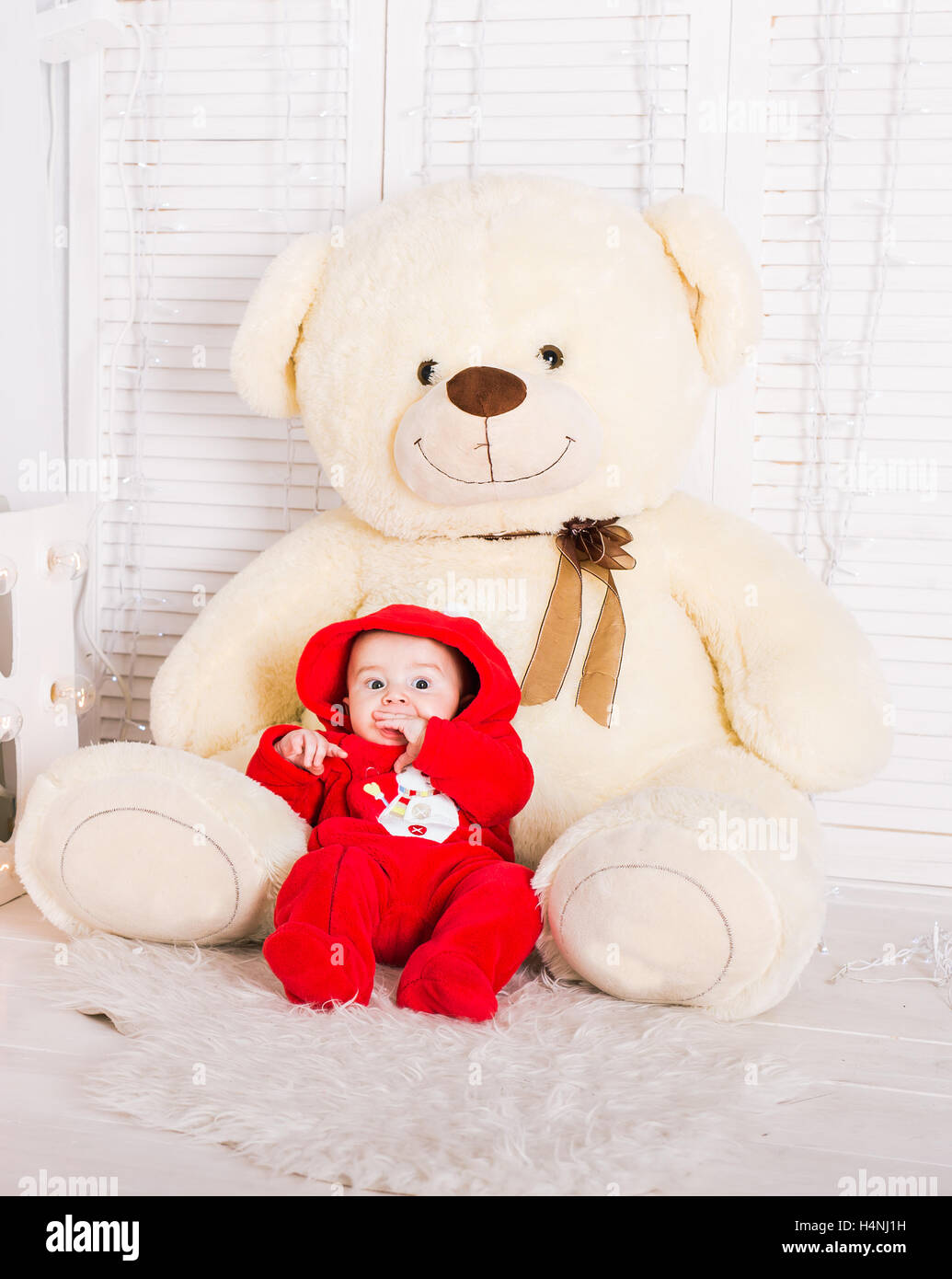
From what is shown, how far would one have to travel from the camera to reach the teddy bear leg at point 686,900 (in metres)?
1.06

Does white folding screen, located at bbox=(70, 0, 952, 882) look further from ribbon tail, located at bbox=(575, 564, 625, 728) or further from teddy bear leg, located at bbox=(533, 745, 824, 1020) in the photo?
teddy bear leg, located at bbox=(533, 745, 824, 1020)

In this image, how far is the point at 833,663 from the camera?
128 cm

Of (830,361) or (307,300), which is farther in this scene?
(830,361)

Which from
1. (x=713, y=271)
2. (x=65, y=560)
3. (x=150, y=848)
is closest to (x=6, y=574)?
(x=65, y=560)

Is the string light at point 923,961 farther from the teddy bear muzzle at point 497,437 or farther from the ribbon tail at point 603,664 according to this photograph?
the teddy bear muzzle at point 497,437

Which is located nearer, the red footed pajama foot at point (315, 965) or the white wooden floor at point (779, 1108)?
the white wooden floor at point (779, 1108)

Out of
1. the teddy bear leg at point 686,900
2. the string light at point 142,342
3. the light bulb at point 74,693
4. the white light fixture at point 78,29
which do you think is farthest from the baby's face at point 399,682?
the white light fixture at point 78,29

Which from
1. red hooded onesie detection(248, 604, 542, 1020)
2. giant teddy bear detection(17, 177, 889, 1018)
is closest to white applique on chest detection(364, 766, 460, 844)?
red hooded onesie detection(248, 604, 542, 1020)

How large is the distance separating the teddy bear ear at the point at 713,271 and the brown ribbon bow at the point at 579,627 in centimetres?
27

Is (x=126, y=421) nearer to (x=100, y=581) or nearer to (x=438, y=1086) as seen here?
(x=100, y=581)

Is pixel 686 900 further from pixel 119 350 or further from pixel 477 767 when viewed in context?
pixel 119 350

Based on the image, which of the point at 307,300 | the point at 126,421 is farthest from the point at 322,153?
the point at 126,421
